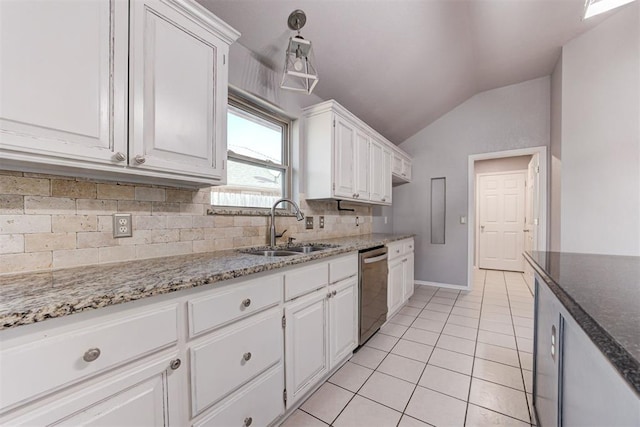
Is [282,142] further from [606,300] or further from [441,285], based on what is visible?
[441,285]

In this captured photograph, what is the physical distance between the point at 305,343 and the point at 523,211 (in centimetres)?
564

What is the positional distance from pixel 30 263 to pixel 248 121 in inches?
61.9

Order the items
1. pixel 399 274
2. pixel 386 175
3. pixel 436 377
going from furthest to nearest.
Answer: pixel 386 175, pixel 399 274, pixel 436 377

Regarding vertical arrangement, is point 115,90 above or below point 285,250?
above

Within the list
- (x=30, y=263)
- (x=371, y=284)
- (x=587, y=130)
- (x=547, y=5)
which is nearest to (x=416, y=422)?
(x=371, y=284)

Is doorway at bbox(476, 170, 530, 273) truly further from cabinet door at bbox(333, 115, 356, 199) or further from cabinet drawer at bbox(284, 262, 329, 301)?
cabinet drawer at bbox(284, 262, 329, 301)

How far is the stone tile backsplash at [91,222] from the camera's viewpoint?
105 centimetres

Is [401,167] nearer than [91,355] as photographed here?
No

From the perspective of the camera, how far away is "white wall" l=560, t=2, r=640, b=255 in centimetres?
261

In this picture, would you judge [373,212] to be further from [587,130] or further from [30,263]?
[30,263]

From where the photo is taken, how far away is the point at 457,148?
4.25m

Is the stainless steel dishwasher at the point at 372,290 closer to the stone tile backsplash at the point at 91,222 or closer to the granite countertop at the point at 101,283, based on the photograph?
the granite countertop at the point at 101,283


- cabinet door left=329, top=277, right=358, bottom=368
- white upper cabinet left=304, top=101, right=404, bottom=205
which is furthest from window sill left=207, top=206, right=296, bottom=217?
cabinet door left=329, top=277, right=358, bottom=368

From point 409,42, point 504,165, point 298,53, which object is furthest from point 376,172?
point 504,165
